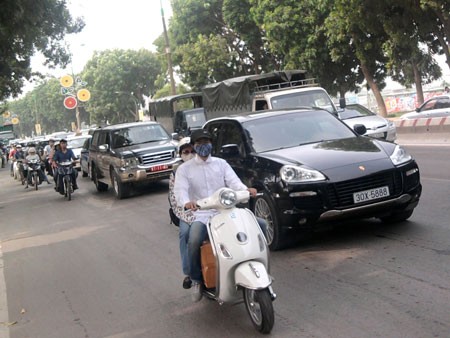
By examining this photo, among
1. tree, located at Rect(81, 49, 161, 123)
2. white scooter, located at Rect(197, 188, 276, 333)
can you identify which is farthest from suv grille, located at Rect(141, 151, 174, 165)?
tree, located at Rect(81, 49, 161, 123)

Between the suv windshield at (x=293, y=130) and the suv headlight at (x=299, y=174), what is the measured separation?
96 cm

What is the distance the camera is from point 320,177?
651cm

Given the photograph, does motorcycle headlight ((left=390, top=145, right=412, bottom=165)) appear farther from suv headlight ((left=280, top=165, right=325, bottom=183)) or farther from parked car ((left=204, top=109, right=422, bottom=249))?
suv headlight ((left=280, top=165, right=325, bottom=183))

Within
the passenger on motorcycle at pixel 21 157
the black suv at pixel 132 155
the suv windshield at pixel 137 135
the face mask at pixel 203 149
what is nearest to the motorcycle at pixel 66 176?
the black suv at pixel 132 155

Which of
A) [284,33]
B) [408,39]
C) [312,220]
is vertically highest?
[284,33]

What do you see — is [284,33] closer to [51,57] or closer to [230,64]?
[230,64]

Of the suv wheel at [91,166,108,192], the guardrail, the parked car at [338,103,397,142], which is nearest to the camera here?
the parked car at [338,103,397,142]

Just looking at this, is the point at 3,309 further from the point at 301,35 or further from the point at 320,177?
the point at 301,35

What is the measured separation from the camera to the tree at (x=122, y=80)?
7344 cm

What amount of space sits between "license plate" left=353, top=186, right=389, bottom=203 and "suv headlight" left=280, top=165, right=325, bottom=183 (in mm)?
462

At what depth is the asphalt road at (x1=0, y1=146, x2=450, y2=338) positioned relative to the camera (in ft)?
15.1

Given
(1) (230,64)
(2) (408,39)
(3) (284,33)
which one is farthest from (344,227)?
(1) (230,64)

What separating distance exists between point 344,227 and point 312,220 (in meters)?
1.40

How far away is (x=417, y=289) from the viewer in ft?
16.5
